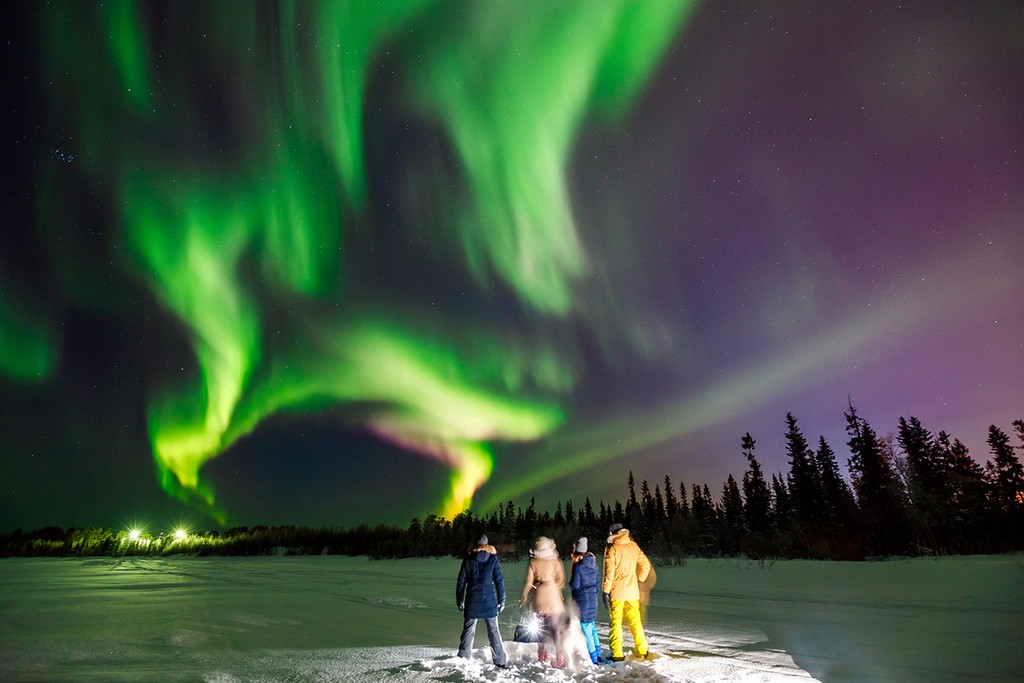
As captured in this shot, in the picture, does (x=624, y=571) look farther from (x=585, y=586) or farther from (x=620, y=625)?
(x=620, y=625)

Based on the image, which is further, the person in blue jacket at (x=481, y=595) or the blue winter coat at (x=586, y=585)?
the blue winter coat at (x=586, y=585)

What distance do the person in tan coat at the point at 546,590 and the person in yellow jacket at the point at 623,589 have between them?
0.71 m

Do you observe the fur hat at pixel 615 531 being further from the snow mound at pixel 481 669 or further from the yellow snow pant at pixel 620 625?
the snow mound at pixel 481 669

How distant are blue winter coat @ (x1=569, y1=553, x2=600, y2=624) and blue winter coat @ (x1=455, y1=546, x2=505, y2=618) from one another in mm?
1158

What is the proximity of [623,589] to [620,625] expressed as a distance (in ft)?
1.84

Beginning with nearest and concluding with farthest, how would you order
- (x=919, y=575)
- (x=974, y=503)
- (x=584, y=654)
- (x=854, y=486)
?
(x=584, y=654) → (x=919, y=575) → (x=974, y=503) → (x=854, y=486)

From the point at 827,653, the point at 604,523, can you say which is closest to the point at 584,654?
the point at 827,653

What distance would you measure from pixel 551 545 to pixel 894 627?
23.9ft

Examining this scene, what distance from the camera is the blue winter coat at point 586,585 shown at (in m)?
8.22

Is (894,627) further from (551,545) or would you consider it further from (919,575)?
(919,575)

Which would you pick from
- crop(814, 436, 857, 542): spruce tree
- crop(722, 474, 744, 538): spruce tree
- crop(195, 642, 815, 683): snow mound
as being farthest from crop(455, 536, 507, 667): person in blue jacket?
crop(722, 474, 744, 538): spruce tree

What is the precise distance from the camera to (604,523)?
4208 inches

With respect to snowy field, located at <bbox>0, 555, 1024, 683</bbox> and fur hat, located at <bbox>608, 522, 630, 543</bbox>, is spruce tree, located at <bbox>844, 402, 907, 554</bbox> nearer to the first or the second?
snowy field, located at <bbox>0, 555, 1024, 683</bbox>

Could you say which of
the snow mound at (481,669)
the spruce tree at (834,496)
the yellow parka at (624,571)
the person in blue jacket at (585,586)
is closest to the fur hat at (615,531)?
the yellow parka at (624,571)
